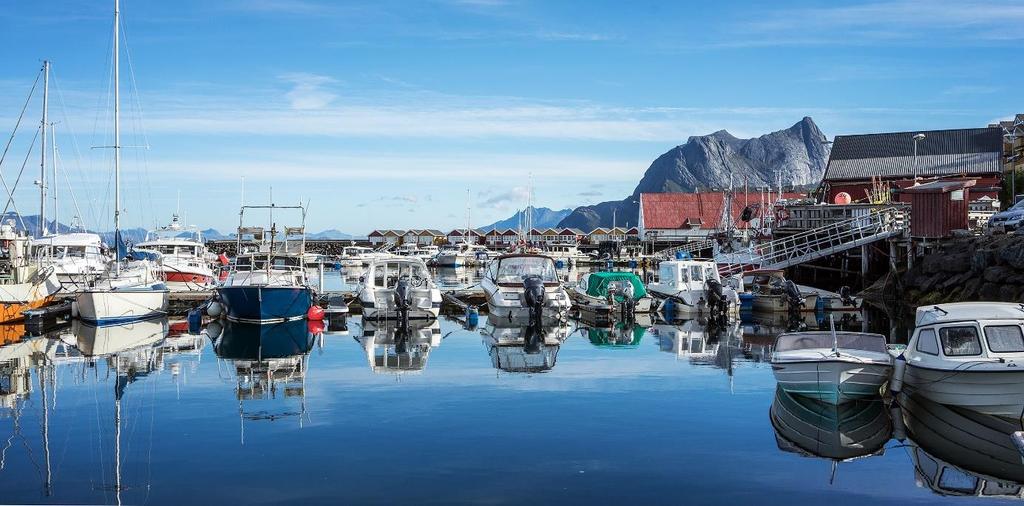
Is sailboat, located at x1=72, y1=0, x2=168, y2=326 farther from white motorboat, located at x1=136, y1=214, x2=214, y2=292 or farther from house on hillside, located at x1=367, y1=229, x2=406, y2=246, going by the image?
house on hillside, located at x1=367, y1=229, x2=406, y2=246

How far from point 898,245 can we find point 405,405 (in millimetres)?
36010

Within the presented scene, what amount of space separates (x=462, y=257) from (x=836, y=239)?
53.1 metres

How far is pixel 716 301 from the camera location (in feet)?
124

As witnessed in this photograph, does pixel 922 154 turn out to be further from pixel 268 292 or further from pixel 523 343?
pixel 268 292

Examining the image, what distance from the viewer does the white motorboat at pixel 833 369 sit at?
18078mm

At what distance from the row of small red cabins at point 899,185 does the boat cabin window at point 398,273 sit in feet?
78.2

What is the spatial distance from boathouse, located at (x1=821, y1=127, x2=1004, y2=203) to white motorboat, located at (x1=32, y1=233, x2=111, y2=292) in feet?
171

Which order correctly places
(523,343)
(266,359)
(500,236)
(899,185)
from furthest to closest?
(500,236), (899,185), (523,343), (266,359)

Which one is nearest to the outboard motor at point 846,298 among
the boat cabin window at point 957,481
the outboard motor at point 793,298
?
the outboard motor at point 793,298

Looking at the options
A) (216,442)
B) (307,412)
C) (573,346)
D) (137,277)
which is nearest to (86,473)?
(216,442)

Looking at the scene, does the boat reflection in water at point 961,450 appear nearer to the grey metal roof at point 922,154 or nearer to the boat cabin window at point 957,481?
the boat cabin window at point 957,481

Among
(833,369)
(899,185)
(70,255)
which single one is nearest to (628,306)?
(833,369)

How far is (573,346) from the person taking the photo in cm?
2972

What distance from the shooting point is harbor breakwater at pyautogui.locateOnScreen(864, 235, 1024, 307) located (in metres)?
34.8
